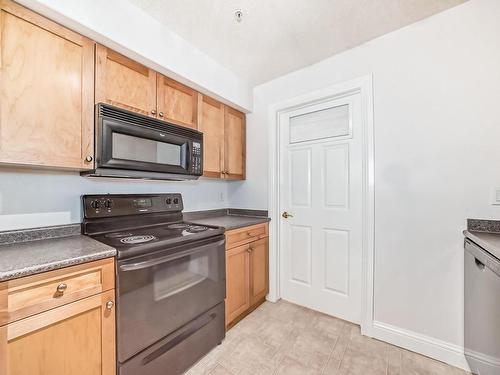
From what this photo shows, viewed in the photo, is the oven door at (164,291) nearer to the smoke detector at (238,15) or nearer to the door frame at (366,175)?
the door frame at (366,175)

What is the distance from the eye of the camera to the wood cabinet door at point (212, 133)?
215 centimetres

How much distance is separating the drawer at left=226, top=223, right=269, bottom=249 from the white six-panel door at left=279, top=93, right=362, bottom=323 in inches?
10.3

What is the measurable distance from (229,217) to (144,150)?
4.21 feet

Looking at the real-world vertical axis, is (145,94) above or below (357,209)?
above

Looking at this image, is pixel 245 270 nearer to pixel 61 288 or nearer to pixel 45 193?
pixel 61 288

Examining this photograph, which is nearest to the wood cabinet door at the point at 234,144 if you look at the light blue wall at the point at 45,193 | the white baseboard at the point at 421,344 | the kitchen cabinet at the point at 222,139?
the kitchen cabinet at the point at 222,139

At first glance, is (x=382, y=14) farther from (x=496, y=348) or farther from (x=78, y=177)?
(x=78, y=177)

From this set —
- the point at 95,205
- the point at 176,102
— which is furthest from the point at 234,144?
the point at 95,205

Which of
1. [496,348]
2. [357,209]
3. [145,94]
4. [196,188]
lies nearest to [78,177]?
[145,94]

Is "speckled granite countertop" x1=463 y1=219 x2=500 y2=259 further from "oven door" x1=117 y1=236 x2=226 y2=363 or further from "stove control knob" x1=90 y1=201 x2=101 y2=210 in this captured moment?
"stove control knob" x1=90 y1=201 x2=101 y2=210

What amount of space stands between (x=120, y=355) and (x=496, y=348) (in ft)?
5.83

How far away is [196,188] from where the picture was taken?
2459 mm

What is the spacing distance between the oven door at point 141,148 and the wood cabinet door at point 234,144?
1.97ft

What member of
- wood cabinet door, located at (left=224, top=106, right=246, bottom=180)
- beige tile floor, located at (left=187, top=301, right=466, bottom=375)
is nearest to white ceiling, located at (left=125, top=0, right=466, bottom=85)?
wood cabinet door, located at (left=224, top=106, right=246, bottom=180)
